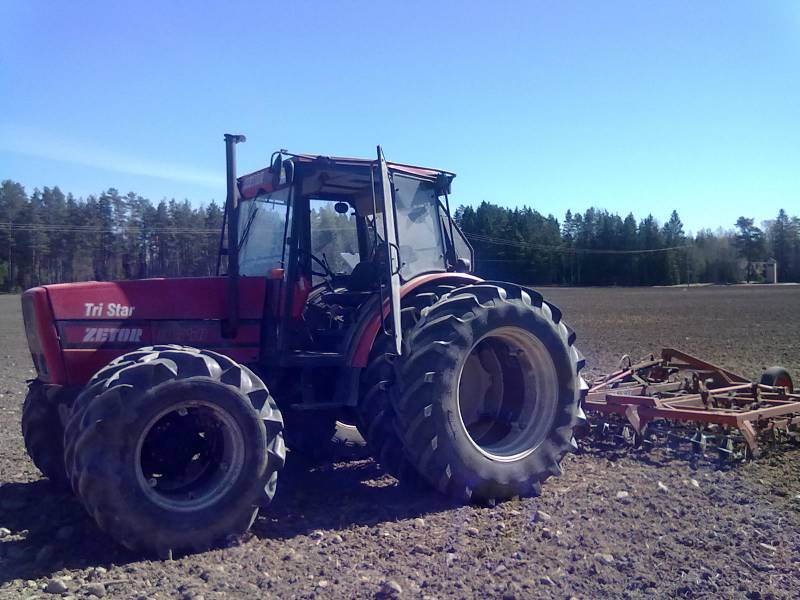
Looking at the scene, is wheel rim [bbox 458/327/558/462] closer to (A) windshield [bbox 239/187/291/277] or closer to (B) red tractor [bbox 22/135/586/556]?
(B) red tractor [bbox 22/135/586/556]

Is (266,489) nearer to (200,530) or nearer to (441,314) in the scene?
(200,530)

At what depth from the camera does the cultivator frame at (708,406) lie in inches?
255

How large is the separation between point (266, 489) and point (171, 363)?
3.30ft

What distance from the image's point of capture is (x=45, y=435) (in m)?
5.67

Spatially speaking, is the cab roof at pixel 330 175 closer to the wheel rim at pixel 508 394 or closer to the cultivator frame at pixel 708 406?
the wheel rim at pixel 508 394

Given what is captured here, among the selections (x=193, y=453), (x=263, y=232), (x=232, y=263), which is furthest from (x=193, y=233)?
(x=193, y=453)

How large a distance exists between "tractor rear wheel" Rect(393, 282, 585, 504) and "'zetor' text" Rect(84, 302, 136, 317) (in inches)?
80.8

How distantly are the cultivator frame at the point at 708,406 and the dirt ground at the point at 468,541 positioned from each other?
0.31 meters

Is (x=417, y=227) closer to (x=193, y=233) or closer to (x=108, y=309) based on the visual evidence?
(x=108, y=309)


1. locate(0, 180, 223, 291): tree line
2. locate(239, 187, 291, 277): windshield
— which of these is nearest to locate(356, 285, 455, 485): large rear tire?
locate(239, 187, 291, 277): windshield

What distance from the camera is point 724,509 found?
517 cm

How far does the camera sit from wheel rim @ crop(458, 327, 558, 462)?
580 centimetres

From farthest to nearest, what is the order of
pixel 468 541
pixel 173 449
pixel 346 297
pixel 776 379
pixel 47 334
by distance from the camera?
1. pixel 776 379
2. pixel 346 297
3. pixel 47 334
4. pixel 173 449
5. pixel 468 541

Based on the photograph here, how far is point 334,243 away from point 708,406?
154 inches
